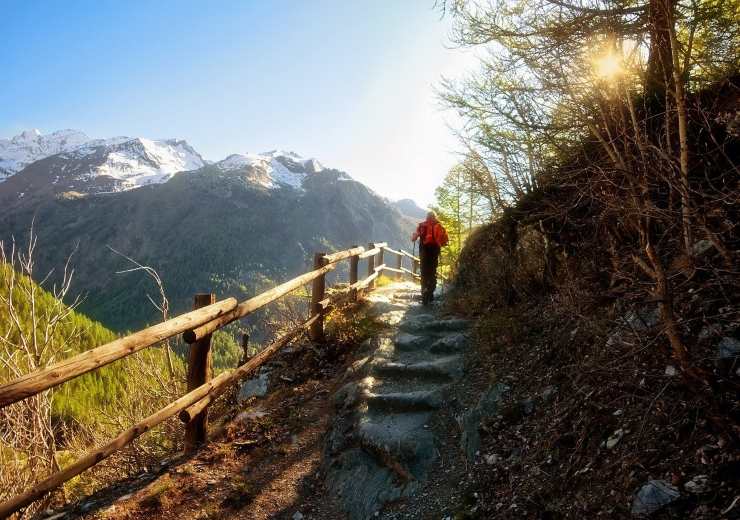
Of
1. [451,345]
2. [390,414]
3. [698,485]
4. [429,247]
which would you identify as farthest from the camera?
[429,247]

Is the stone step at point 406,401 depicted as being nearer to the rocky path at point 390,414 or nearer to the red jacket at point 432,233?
the rocky path at point 390,414

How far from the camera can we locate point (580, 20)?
5402mm

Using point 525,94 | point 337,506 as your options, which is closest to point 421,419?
point 337,506

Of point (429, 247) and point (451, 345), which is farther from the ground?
point (429, 247)

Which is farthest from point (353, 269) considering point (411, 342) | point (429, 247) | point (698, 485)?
point (698, 485)

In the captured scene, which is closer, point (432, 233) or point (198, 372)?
point (198, 372)

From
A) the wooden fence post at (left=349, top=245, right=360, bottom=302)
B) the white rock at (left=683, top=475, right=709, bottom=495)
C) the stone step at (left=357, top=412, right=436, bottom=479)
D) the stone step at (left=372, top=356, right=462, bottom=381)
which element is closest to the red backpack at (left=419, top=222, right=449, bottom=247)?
the wooden fence post at (left=349, top=245, right=360, bottom=302)

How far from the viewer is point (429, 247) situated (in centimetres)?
1019

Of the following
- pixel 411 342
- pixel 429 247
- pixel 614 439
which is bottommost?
pixel 411 342

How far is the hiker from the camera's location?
10109mm

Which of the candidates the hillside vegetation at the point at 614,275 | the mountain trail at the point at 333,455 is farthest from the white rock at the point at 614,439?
the mountain trail at the point at 333,455

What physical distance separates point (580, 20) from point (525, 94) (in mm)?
1413

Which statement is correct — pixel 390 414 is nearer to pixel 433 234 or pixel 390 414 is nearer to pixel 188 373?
pixel 188 373

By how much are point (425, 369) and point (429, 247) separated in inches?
182
